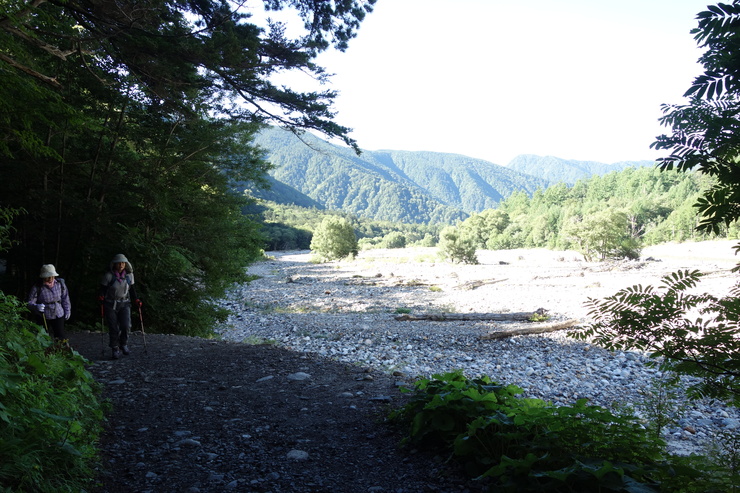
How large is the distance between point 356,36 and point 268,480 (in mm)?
6662

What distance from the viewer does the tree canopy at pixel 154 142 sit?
647cm

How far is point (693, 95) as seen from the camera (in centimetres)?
259

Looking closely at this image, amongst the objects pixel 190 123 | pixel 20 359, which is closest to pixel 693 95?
pixel 20 359

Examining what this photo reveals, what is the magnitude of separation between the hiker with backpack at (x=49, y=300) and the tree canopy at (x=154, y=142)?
1165 mm

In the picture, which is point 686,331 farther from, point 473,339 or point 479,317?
point 479,317

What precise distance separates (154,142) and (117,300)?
4.21m

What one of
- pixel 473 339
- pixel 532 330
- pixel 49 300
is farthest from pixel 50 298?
pixel 532 330

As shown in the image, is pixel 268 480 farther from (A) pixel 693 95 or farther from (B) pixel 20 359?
(A) pixel 693 95

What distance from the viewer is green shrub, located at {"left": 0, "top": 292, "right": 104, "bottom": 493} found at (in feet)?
8.38

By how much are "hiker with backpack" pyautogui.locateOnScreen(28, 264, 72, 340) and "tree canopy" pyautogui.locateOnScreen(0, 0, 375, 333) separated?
1.16 m

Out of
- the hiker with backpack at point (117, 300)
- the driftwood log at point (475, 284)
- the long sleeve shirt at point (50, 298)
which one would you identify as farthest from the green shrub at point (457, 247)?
the long sleeve shirt at point (50, 298)

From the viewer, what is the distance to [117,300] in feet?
24.7

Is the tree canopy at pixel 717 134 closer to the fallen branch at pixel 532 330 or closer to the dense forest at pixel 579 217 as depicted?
the fallen branch at pixel 532 330

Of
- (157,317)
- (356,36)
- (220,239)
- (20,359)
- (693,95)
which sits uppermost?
(356,36)
